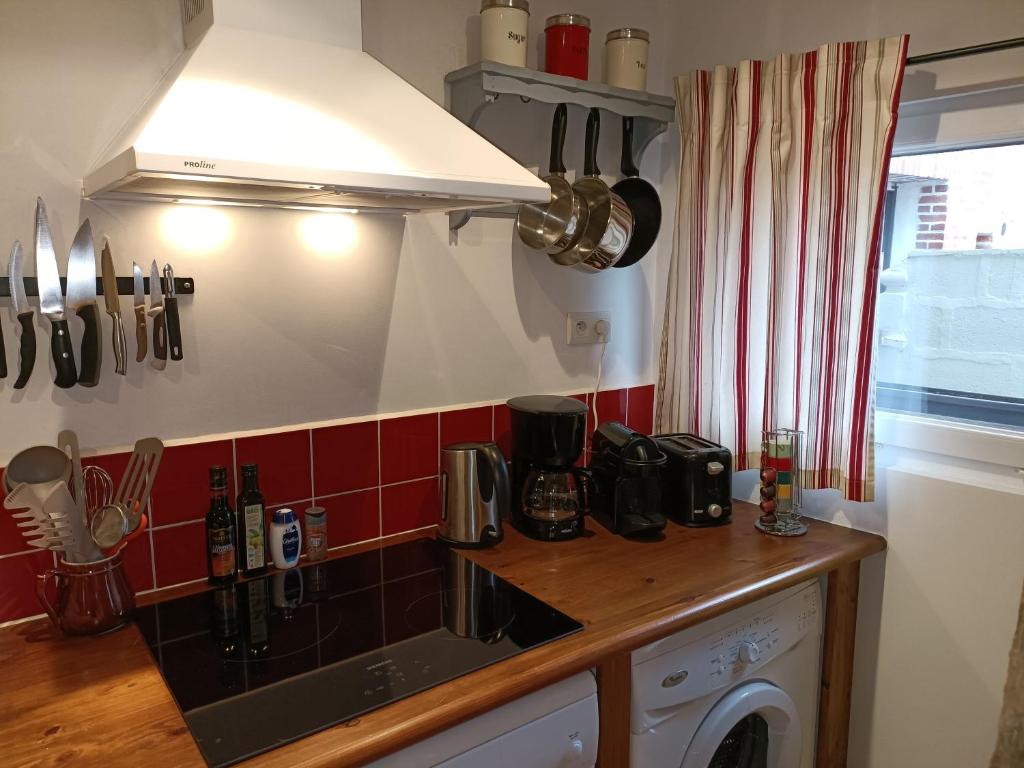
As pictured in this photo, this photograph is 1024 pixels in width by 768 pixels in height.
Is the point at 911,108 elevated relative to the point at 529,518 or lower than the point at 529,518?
elevated

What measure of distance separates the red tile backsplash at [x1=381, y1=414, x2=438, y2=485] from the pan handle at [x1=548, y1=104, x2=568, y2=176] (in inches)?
25.6

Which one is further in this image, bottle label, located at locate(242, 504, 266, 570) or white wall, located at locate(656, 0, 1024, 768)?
white wall, located at locate(656, 0, 1024, 768)

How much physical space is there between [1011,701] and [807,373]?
127 cm

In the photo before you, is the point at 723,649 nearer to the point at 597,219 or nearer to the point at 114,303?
the point at 597,219

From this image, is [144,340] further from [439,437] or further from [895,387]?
[895,387]

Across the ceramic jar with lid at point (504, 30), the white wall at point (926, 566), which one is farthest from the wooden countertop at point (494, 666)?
the ceramic jar with lid at point (504, 30)

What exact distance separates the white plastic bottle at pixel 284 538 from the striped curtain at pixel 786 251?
3.41ft

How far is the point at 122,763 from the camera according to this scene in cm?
98

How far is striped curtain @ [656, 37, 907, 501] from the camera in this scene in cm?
168

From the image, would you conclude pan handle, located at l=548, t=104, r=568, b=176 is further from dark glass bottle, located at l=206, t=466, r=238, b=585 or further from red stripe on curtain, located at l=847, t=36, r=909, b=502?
dark glass bottle, located at l=206, t=466, r=238, b=585

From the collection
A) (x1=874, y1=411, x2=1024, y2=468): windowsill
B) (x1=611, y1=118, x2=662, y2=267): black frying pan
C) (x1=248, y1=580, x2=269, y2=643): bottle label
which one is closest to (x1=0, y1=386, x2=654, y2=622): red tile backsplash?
(x1=248, y1=580, x2=269, y2=643): bottle label

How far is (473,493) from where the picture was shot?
1.67 meters

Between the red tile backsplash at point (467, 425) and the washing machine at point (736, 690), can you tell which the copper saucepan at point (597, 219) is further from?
the washing machine at point (736, 690)

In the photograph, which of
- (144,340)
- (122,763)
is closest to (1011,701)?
(122,763)
